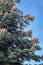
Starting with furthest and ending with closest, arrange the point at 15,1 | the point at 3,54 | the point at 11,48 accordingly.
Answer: the point at 15,1 < the point at 11,48 < the point at 3,54

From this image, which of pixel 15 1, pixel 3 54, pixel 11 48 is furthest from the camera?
pixel 15 1

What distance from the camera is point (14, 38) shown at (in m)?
14.2

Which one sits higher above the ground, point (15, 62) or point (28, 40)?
point (28, 40)

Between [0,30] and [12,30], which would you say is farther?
[12,30]

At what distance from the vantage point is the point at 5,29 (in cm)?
1381

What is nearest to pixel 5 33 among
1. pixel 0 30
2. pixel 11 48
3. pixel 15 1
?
pixel 0 30

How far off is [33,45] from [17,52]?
1.27 meters

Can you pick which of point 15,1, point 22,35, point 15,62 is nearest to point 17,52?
point 15,62

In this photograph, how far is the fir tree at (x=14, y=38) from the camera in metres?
13.5

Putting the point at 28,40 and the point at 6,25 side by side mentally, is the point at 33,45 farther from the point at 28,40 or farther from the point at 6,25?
the point at 6,25

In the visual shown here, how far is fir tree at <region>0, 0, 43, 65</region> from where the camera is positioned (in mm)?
13508

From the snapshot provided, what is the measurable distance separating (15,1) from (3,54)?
3.92 m

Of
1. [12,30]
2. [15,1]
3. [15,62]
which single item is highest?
[15,1]

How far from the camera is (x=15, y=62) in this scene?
13812 mm
